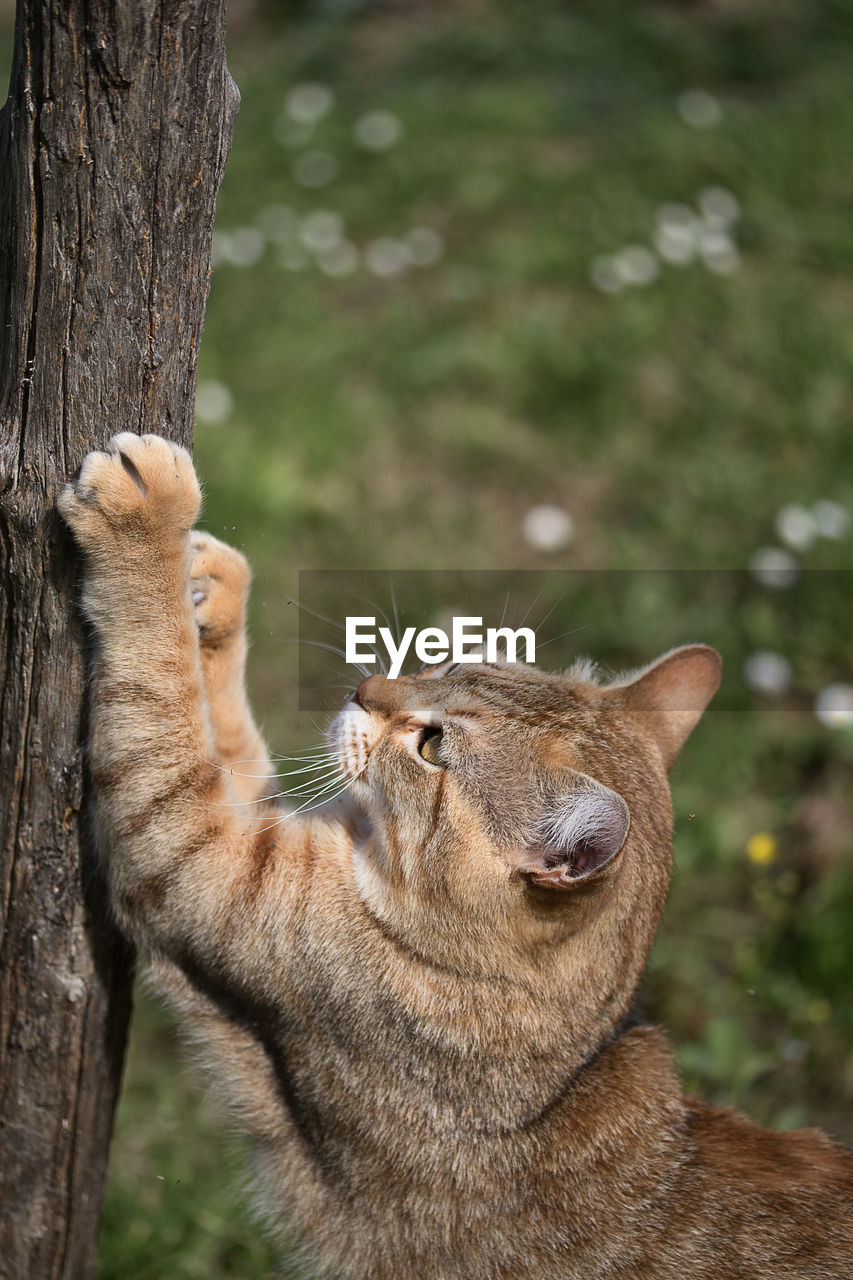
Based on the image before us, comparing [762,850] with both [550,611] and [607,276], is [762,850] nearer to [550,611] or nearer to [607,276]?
[550,611]

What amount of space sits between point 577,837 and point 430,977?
0.41 meters

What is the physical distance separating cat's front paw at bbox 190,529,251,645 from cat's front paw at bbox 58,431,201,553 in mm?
303

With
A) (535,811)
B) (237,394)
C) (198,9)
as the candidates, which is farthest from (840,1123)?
(237,394)

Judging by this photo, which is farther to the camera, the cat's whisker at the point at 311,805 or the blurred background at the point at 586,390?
the blurred background at the point at 586,390

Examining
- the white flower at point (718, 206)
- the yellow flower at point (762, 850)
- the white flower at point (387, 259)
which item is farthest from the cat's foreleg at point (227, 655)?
the white flower at point (718, 206)

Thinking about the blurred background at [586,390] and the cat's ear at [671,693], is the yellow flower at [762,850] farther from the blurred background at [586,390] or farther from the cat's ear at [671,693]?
the cat's ear at [671,693]

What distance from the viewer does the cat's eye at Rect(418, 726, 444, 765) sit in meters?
2.05

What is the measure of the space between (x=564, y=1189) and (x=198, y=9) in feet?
6.33

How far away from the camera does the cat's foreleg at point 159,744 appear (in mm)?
1828

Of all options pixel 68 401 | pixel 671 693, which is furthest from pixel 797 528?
pixel 68 401

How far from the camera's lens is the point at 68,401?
1690 millimetres

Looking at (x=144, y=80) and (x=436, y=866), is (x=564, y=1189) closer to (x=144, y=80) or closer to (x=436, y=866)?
(x=436, y=866)

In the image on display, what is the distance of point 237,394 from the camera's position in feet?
14.9

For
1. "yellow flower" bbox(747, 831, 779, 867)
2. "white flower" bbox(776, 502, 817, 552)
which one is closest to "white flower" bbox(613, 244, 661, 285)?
"white flower" bbox(776, 502, 817, 552)
